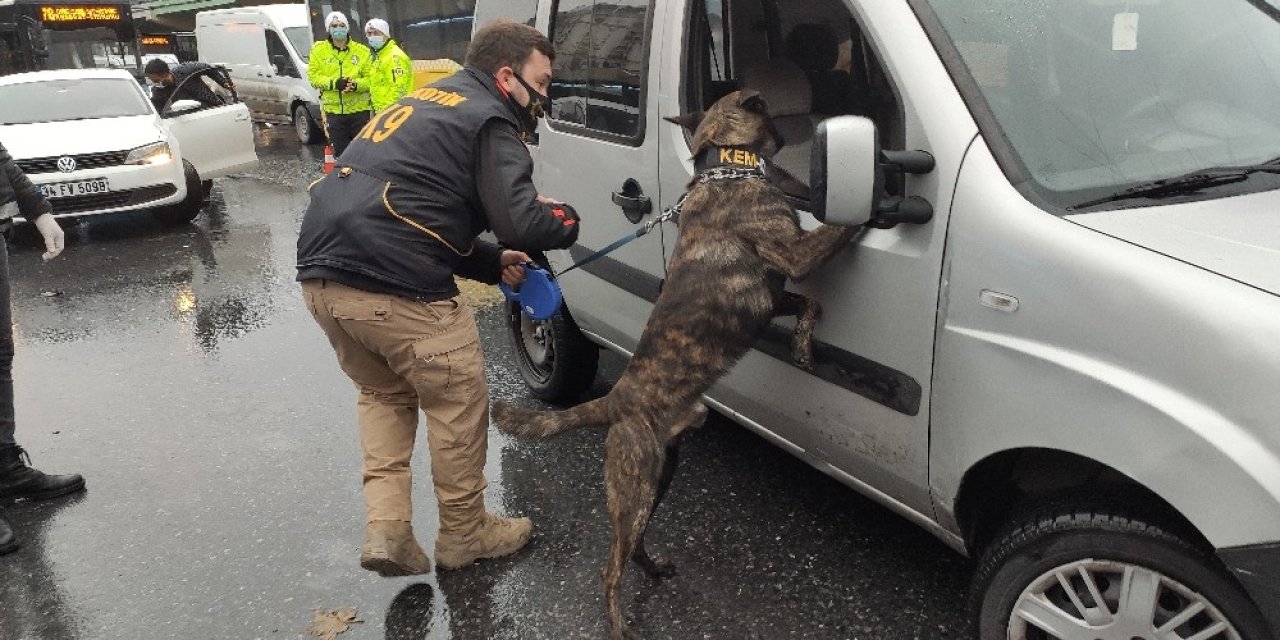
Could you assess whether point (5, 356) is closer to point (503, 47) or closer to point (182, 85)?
point (503, 47)

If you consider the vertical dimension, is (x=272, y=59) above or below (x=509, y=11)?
below

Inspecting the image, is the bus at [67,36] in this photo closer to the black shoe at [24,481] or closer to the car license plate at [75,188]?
the car license plate at [75,188]

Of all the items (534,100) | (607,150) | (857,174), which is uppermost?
(534,100)

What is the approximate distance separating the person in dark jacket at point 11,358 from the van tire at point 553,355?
1938 mm

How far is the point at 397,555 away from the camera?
2.99 m

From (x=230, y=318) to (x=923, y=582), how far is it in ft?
16.1

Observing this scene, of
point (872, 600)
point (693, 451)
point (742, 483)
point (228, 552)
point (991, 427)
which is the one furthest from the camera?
point (693, 451)

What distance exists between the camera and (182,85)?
1006cm

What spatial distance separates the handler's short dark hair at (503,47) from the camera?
112 inches

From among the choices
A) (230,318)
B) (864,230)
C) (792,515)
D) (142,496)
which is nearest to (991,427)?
(864,230)

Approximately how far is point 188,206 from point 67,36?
5.23 m

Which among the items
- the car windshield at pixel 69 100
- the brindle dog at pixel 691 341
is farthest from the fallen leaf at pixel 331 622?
the car windshield at pixel 69 100

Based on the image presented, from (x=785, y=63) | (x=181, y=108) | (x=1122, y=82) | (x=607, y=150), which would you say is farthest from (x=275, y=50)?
(x=1122, y=82)

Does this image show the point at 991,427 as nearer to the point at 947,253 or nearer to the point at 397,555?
the point at 947,253
